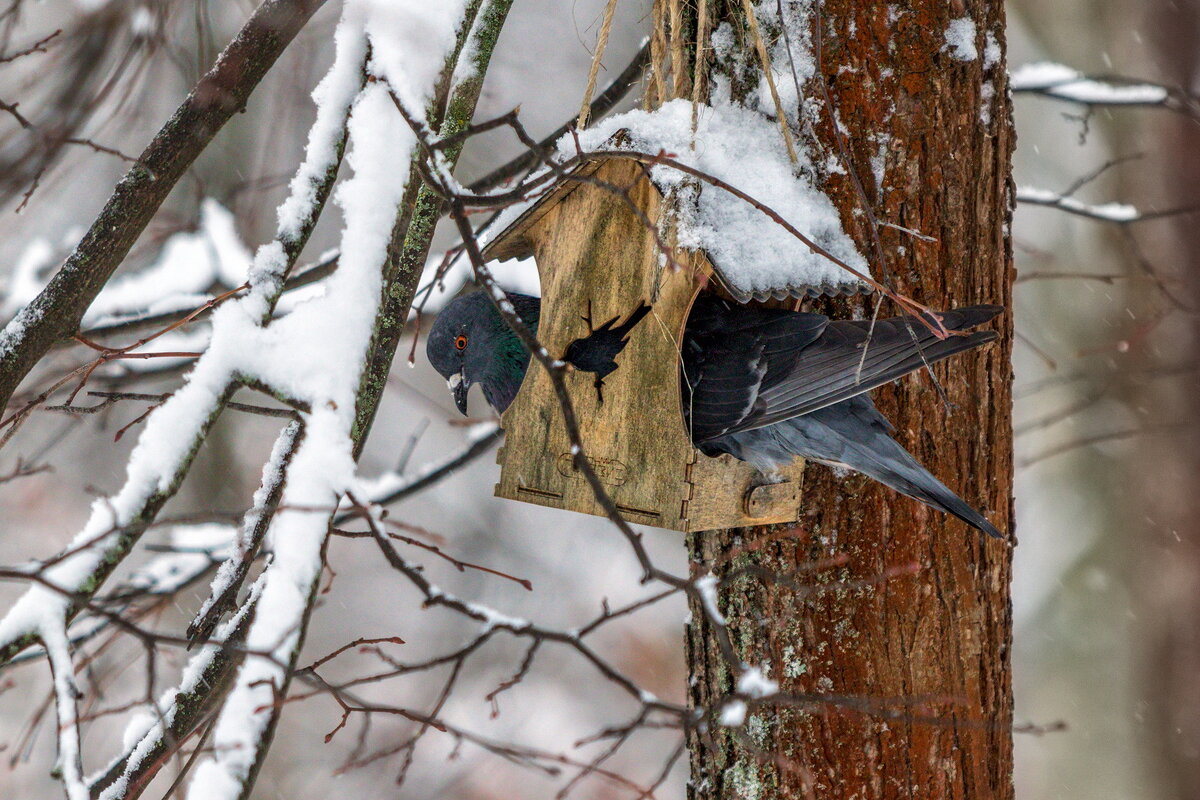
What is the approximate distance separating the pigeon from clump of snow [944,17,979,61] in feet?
2.67

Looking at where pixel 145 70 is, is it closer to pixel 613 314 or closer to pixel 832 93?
pixel 613 314

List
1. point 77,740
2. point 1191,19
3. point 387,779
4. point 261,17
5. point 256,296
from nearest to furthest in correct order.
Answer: point 77,740 → point 256,296 → point 261,17 → point 1191,19 → point 387,779

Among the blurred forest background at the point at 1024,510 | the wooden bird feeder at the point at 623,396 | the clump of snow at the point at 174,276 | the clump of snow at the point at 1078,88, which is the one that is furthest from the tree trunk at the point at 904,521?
the blurred forest background at the point at 1024,510

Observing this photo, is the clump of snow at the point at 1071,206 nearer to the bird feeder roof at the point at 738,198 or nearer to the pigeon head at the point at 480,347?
the bird feeder roof at the point at 738,198

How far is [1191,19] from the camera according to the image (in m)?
6.52

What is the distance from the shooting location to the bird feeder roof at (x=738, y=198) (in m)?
2.06

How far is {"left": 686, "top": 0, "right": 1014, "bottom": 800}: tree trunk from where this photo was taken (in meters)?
2.33

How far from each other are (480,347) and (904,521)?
49.6 inches

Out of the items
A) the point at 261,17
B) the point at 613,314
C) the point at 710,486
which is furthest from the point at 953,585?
the point at 261,17

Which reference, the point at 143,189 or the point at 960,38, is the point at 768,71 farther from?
the point at 143,189

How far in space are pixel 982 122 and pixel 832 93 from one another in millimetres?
424

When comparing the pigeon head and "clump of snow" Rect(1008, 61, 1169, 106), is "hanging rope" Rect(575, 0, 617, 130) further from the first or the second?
"clump of snow" Rect(1008, 61, 1169, 106)

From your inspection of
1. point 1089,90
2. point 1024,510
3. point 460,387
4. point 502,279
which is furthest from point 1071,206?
point 1024,510

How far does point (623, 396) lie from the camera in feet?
7.49
